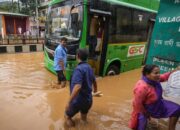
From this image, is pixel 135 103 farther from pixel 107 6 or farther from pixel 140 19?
pixel 140 19

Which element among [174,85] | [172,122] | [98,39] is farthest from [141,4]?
[172,122]

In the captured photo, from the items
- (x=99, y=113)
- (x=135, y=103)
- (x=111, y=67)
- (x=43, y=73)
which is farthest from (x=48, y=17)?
(x=135, y=103)

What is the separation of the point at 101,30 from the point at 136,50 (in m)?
2.42

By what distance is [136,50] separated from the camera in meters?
9.18

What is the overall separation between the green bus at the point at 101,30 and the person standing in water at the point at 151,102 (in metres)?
3.54

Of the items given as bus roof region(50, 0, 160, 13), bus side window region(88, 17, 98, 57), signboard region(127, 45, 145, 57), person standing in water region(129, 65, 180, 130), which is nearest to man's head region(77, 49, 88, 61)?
person standing in water region(129, 65, 180, 130)

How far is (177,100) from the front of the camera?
11.1 ft

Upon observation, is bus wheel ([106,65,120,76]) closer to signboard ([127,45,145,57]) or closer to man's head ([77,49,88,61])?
signboard ([127,45,145,57])

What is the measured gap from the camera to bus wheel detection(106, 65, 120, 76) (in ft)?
25.7

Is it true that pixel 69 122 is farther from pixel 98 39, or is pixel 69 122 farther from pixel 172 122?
pixel 98 39

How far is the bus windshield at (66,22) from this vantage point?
652cm

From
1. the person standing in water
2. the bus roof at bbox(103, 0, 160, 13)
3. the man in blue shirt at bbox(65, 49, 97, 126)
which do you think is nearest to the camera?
the person standing in water

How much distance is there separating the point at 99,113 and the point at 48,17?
471 cm

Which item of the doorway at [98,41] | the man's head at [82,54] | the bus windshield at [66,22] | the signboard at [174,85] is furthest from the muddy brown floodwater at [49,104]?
the bus windshield at [66,22]
